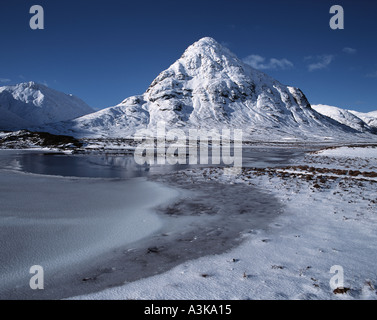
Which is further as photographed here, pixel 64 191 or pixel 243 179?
pixel 243 179

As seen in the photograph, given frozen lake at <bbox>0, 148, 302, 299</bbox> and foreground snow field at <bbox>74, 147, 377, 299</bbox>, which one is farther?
frozen lake at <bbox>0, 148, 302, 299</bbox>

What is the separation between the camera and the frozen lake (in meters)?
5.19

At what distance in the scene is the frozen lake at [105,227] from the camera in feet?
17.0

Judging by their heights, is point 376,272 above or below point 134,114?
below

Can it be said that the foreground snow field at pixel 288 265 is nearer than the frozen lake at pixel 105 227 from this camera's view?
Yes

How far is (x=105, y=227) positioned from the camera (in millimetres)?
7809

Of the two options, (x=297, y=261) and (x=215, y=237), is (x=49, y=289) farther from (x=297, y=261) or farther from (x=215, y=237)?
(x=297, y=261)

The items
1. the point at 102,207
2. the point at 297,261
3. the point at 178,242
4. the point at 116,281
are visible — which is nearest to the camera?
the point at 116,281

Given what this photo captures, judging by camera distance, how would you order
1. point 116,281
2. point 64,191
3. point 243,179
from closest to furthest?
1. point 116,281
2. point 64,191
3. point 243,179

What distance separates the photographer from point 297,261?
554 cm

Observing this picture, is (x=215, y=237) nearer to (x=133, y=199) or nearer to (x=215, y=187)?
(x=133, y=199)

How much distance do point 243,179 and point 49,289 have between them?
14497 mm

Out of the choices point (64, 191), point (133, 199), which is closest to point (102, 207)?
point (133, 199)

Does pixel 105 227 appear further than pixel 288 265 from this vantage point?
Yes
